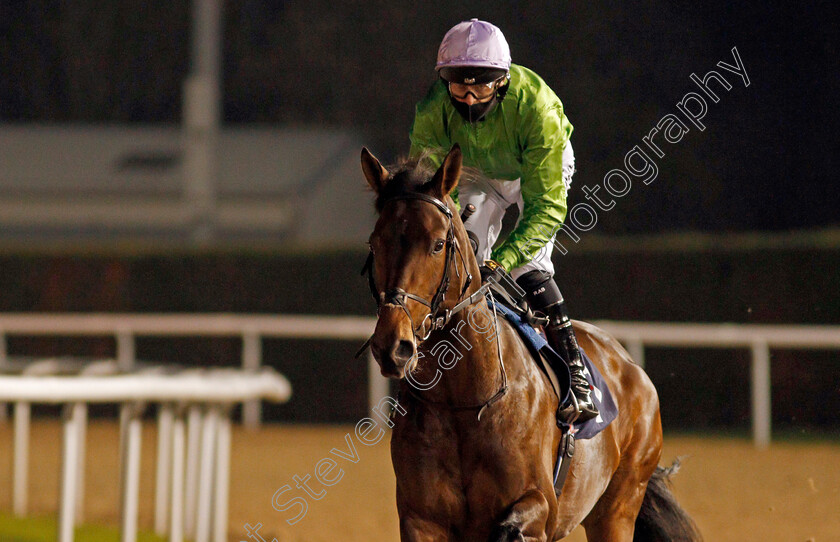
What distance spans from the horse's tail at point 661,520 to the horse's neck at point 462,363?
1.36 m

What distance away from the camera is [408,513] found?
318 centimetres

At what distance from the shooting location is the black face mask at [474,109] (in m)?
3.58

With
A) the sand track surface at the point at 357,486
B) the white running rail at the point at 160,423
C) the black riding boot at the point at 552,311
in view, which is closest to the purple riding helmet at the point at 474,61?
→ the black riding boot at the point at 552,311

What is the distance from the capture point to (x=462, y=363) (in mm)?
3271

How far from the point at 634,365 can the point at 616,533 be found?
628 millimetres

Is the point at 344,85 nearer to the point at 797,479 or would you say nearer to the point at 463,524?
the point at 797,479

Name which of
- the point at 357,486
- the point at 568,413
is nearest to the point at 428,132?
the point at 568,413

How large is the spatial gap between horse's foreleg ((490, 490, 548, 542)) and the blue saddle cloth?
17.6 inches

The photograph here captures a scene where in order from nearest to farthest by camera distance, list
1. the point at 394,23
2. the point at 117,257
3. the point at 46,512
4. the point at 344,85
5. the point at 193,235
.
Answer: the point at 46,512 → the point at 117,257 → the point at 193,235 → the point at 394,23 → the point at 344,85

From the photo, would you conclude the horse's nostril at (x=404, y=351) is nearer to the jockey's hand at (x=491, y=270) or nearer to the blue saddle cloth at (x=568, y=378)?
the jockey's hand at (x=491, y=270)

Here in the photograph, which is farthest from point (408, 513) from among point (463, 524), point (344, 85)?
point (344, 85)

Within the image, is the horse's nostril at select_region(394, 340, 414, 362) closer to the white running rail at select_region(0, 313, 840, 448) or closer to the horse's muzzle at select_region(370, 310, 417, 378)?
the horse's muzzle at select_region(370, 310, 417, 378)

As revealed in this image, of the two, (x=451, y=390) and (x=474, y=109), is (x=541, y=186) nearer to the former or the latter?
(x=474, y=109)

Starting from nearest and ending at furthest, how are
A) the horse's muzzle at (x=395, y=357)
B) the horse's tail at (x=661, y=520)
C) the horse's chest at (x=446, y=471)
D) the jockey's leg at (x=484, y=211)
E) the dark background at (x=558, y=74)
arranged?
1. the horse's muzzle at (x=395, y=357)
2. the horse's chest at (x=446, y=471)
3. the jockey's leg at (x=484, y=211)
4. the horse's tail at (x=661, y=520)
5. the dark background at (x=558, y=74)
